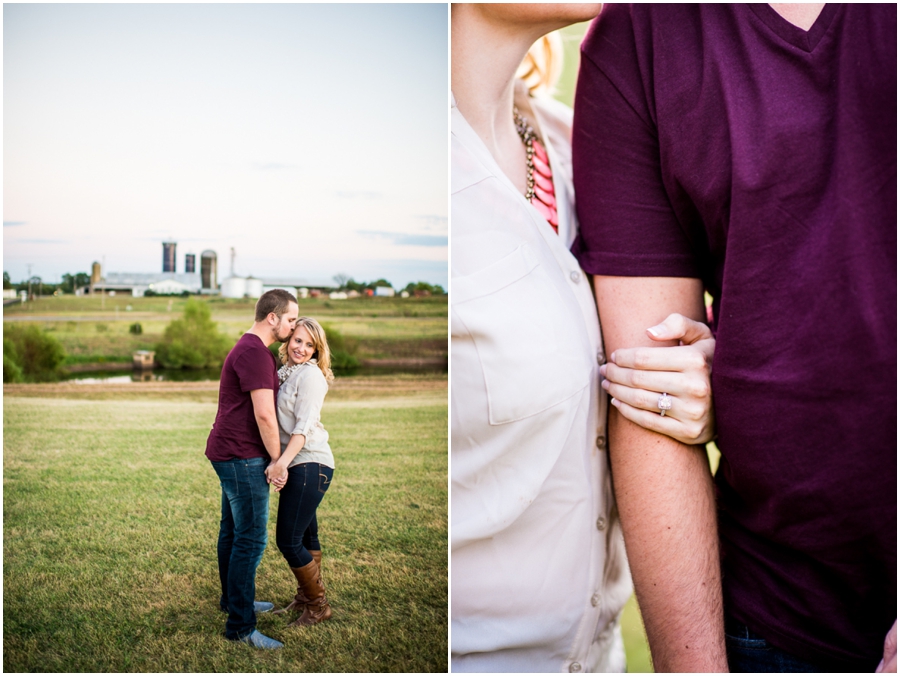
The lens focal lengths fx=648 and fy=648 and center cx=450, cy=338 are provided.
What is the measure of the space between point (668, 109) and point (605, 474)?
0.84 meters

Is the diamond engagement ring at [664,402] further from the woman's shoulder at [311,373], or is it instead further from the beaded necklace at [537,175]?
the woman's shoulder at [311,373]

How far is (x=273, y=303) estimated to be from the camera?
5.24ft

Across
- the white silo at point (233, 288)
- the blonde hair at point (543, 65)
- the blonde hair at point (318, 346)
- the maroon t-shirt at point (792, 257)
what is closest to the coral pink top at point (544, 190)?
the maroon t-shirt at point (792, 257)

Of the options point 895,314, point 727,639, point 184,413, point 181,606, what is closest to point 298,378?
point 184,413

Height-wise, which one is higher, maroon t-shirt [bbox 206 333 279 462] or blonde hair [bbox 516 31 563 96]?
blonde hair [bbox 516 31 563 96]

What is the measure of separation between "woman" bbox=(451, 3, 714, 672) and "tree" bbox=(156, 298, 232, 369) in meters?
0.60

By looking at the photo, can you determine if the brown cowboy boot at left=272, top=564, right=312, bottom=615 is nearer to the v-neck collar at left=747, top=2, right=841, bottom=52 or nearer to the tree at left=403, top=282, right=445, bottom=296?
the tree at left=403, top=282, right=445, bottom=296

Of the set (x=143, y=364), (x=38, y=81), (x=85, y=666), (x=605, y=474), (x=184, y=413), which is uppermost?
(x=38, y=81)

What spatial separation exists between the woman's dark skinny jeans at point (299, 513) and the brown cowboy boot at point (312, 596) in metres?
0.02

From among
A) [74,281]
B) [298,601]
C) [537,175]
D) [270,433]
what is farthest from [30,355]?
[537,175]

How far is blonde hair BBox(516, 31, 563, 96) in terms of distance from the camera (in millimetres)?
1853

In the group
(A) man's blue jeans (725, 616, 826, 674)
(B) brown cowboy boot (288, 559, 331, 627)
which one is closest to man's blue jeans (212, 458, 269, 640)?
(B) brown cowboy boot (288, 559, 331, 627)

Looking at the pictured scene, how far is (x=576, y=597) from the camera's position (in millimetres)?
1488

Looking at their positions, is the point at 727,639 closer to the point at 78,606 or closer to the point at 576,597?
the point at 576,597
